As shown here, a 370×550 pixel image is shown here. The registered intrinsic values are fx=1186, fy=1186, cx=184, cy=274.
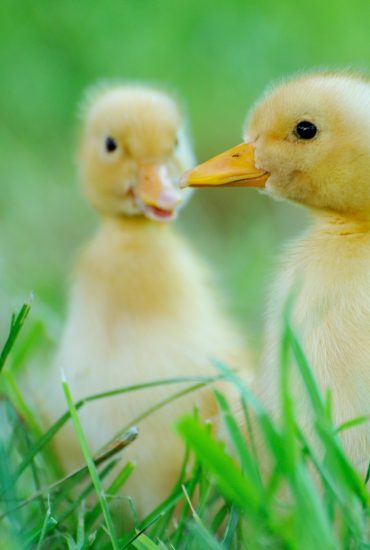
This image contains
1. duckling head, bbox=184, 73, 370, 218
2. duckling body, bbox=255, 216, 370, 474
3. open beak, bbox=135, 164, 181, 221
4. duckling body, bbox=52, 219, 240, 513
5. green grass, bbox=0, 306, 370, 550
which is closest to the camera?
green grass, bbox=0, 306, 370, 550

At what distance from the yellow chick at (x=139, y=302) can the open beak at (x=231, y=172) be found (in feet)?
1.03

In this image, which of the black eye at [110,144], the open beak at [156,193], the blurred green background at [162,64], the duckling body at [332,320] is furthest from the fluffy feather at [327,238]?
the blurred green background at [162,64]

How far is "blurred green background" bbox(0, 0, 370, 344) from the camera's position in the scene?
343cm

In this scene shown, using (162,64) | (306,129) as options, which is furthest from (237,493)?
(162,64)

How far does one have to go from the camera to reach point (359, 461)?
142cm

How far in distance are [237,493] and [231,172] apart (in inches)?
25.2

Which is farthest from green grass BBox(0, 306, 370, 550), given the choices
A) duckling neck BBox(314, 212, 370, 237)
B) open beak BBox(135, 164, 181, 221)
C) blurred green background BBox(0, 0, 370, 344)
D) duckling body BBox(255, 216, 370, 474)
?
blurred green background BBox(0, 0, 370, 344)

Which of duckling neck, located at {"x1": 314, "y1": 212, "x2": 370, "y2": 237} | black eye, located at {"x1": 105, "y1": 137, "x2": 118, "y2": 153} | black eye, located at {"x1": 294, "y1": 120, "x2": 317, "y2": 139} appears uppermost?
black eye, located at {"x1": 105, "y1": 137, "x2": 118, "y2": 153}

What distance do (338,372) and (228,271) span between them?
1.53 meters

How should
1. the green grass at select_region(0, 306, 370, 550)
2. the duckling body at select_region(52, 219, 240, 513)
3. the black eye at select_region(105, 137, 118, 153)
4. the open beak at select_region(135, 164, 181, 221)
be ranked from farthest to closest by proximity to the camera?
the black eye at select_region(105, 137, 118, 153)
the open beak at select_region(135, 164, 181, 221)
the duckling body at select_region(52, 219, 240, 513)
the green grass at select_region(0, 306, 370, 550)

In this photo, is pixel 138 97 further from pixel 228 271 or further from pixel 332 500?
pixel 332 500

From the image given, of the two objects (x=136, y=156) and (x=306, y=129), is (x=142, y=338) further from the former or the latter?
(x=306, y=129)

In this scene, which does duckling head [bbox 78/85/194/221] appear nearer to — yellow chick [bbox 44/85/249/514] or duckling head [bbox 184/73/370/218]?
yellow chick [bbox 44/85/249/514]

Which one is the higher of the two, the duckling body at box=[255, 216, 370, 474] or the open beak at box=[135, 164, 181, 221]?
the open beak at box=[135, 164, 181, 221]
